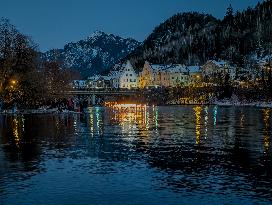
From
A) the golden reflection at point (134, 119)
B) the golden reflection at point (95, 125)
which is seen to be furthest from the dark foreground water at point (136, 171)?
the golden reflection at point (134, 119)

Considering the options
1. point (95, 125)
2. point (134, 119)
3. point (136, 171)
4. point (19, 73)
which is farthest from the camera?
point (19, 73)

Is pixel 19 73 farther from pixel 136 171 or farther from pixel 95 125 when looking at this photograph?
pixel 136 171

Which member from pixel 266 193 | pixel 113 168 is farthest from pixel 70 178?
pixel 266 193

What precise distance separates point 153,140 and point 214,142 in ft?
15.6

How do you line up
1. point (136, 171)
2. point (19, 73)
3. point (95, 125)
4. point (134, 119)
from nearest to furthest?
point (136, 171), point (95, 125), point (134, 119), point (19, 73)

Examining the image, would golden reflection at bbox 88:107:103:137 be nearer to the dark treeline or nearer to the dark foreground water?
the dark foreground water

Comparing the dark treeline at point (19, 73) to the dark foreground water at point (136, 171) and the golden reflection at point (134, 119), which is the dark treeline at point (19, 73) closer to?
the golden reflection at point (134, 119)

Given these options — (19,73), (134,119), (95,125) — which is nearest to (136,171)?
(95,125)

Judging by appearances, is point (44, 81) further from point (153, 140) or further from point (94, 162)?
point (94, 162)

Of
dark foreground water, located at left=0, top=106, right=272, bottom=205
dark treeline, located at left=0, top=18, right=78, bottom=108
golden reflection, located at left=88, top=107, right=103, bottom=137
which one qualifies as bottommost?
dark foreground water, located at left=0, top=106, right=272, bottom=205

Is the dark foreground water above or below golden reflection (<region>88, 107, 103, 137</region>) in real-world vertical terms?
below

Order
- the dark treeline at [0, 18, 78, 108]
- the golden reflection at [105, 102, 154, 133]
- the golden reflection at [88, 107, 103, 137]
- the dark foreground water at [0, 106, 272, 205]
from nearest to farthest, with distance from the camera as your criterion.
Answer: the dark foreground water at [0, 106, 272, 205]
the golden reflection at [88, 107, 103, 137]
the golden reflection at [105, 102, 154, 133]
the dark treeline at [0, 18, 78, 108]

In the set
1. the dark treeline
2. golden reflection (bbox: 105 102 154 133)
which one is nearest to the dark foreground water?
golden reflection (bbox: 105 102 154 133)

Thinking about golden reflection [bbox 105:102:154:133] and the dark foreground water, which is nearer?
the dark foreground water
